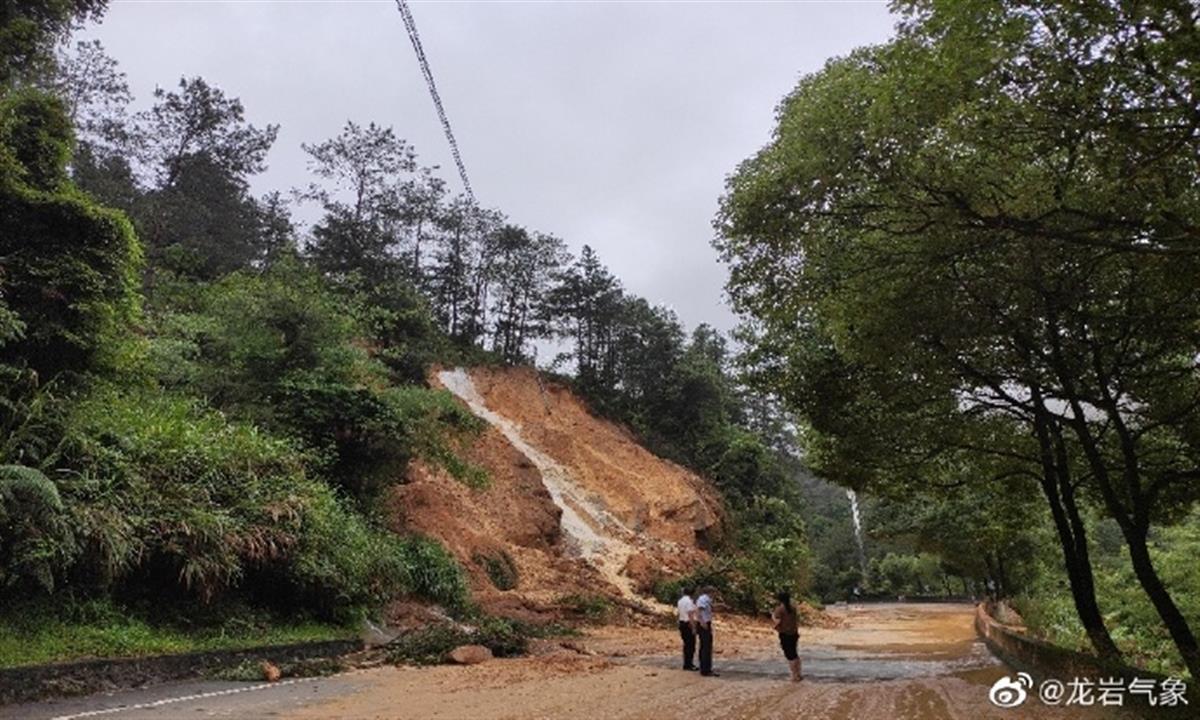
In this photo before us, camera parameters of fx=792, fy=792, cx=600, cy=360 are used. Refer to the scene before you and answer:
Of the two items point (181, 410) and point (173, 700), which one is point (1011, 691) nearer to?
point (173, 700)

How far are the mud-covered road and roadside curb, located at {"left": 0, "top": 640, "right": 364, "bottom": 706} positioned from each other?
10.3 inches

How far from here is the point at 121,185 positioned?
31703mm

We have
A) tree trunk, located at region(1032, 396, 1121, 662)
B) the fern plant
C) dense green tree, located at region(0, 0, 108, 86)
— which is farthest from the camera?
dense green tree, located at region(0, 0, 108, 86)

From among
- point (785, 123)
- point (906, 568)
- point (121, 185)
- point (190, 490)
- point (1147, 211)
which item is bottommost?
point (906, 568)

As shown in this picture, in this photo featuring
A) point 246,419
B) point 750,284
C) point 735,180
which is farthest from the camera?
point 246,419

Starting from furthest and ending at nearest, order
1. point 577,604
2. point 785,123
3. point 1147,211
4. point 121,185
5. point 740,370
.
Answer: point 121,185 → point 577,604 → point 740,370 → point 785,123 → point 1147,211

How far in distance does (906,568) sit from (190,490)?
59.1 metres

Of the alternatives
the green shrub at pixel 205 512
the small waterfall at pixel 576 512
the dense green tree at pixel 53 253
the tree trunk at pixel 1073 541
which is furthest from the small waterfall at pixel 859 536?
the dense green tree at pixel 53 253

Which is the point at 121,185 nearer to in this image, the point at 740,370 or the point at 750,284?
the point at 740,370

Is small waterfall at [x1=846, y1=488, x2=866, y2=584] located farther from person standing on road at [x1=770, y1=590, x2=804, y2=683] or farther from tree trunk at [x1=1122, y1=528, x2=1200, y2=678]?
tree trunk at [x1=1122, y1=528, x2=1200, y2=678]

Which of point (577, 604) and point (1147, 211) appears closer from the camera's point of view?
point (1147, 211)

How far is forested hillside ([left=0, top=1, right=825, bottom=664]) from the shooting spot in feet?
34.2

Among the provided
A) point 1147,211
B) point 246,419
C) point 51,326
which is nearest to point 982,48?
point 1147,211

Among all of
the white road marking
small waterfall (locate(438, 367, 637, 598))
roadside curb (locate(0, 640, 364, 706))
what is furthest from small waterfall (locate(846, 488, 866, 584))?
the white road marking
